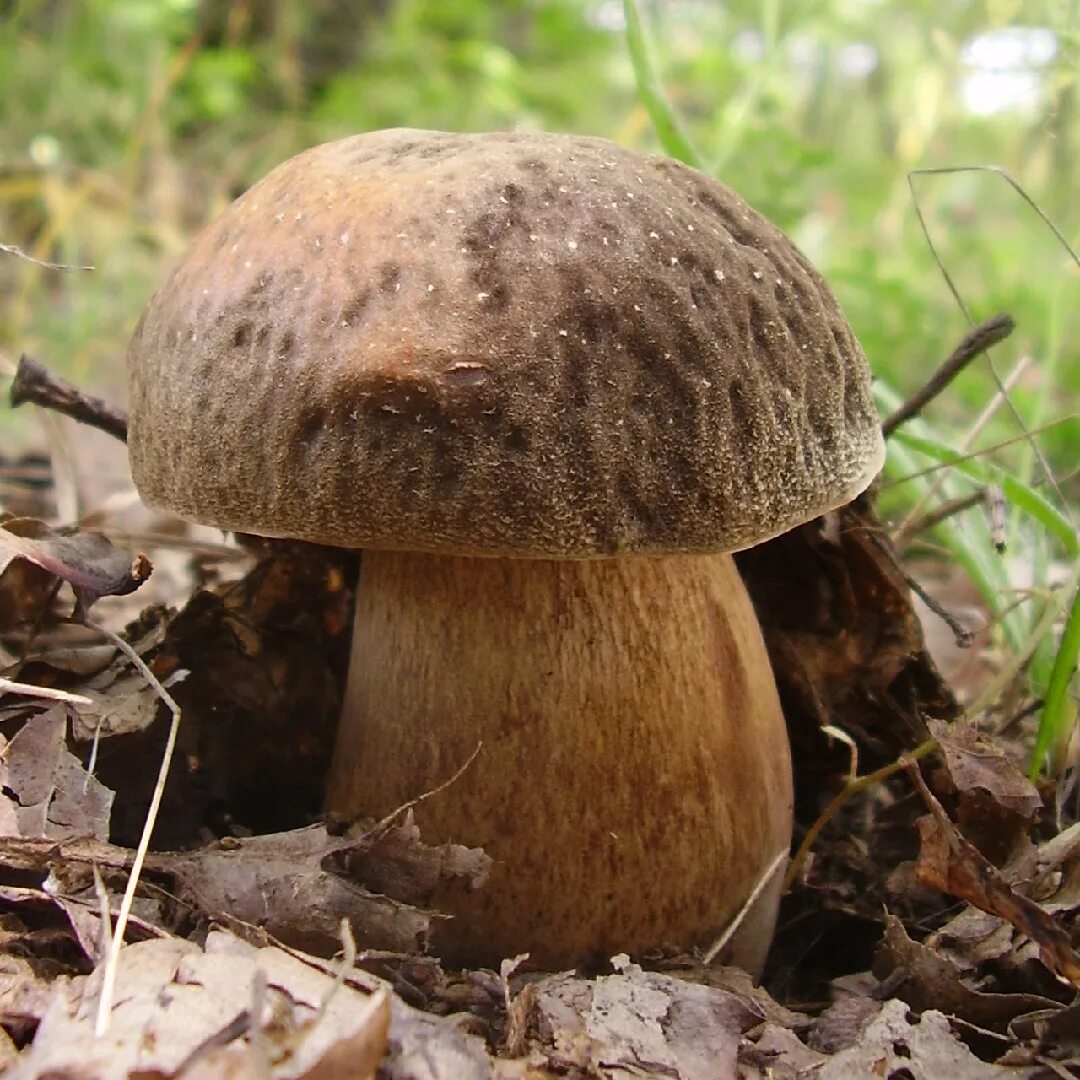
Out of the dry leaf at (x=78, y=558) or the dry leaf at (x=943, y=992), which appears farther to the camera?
the dry leaf at (x=78, y=558)

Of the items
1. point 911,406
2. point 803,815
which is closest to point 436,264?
point 911,406

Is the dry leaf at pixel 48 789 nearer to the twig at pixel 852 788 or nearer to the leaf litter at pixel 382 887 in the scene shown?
the leaf litter at pixel 382 887

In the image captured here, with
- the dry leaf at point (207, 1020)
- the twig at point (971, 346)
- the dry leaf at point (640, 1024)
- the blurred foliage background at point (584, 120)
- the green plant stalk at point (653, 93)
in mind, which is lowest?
the dry leaf at point (640, 1024)

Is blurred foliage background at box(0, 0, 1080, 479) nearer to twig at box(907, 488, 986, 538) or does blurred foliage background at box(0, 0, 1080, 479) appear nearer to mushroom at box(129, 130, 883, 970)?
twig at box(907, 488, 986, 538)

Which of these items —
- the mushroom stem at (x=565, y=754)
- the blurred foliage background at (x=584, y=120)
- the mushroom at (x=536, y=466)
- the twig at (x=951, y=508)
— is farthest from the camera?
the blurred foliage background at (x=584, y=120)

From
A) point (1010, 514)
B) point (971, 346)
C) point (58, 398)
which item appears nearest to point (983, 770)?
point (971, 346)

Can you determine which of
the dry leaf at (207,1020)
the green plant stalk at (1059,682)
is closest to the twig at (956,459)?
the green plant stalk at (1059,682)

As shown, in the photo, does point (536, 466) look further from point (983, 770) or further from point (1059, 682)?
point (1059, 682)
